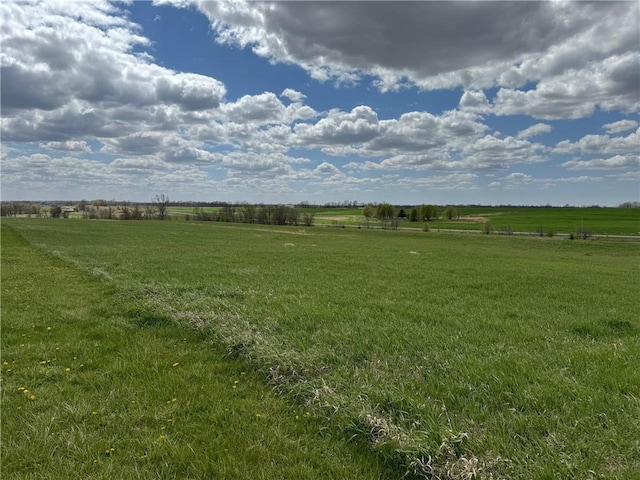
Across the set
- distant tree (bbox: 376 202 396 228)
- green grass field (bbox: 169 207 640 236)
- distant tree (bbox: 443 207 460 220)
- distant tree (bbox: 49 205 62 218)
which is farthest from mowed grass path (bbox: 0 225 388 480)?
distant tree (bbox: 443 207 460 220)

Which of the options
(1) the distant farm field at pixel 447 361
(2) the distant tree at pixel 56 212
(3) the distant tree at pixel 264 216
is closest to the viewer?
(1) the distant farm field at pixel 447 361

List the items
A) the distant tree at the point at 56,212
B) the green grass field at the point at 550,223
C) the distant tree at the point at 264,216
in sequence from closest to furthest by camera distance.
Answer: the green grass field at the point at 550,223 → the distant tree at the point at 264,216 → the distant tree at the point at 56,212

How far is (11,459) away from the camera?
4.03 m

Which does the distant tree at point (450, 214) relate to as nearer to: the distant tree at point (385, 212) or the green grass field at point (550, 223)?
the green grass field at point (550, 223)

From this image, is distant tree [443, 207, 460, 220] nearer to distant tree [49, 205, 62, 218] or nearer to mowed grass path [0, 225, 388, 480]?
distant tree [49, 205, 62, 218]

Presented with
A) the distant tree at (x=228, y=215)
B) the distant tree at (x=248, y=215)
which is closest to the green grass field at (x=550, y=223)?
the distant tree at (x=228, y=215)

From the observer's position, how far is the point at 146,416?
15.7 feet

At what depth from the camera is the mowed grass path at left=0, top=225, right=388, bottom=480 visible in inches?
154

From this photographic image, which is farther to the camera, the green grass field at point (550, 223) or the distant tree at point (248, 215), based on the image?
the distant tree at point (248, 215)

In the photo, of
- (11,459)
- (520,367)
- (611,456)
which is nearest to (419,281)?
(520,367)

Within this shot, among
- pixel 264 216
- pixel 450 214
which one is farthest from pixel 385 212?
pixel 264 216

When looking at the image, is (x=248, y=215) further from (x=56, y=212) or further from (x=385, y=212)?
(x=56, y=212)

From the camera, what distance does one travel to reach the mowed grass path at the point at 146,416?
12.9ft

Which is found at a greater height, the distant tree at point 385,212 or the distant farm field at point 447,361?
the distant tree at point 385,212
